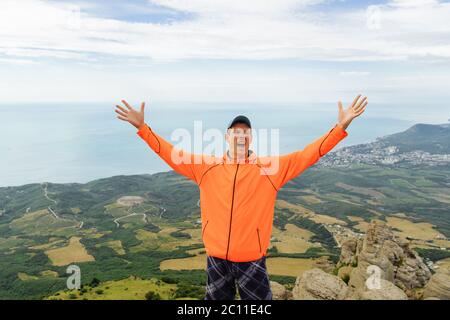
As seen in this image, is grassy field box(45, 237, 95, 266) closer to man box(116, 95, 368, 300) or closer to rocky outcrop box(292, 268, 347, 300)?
rocky outcrop box(292, 268, 347, 300)

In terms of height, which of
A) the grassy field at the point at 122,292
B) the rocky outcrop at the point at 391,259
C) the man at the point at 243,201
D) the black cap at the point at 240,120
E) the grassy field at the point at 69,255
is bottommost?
the grassy field at the point at 69,255

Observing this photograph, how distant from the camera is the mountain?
6325cm

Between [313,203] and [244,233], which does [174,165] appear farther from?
[313,203]

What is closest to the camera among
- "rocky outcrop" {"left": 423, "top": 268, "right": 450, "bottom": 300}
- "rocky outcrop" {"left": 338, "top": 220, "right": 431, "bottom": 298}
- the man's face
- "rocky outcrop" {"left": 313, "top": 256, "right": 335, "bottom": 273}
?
the man's face

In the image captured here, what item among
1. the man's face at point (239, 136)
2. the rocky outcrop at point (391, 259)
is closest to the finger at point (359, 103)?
the man's face at point (239, 136)

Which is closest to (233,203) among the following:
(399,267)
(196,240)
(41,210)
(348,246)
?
(399,267)

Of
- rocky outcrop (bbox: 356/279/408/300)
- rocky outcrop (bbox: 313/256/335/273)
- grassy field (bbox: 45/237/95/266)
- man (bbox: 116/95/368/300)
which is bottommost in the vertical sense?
grassy field (bbox: 45/237/95/266)

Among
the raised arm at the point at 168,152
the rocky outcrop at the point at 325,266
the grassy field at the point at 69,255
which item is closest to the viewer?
the raised arm at the point at 168,152

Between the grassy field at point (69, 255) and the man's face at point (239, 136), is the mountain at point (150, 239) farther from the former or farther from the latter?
the man's face at point (239, 136)

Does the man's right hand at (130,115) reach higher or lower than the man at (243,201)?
higher

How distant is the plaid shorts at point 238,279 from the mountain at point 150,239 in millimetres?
14427

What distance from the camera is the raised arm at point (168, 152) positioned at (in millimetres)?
6082

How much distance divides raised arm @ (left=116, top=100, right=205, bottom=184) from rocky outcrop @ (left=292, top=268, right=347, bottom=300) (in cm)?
1096

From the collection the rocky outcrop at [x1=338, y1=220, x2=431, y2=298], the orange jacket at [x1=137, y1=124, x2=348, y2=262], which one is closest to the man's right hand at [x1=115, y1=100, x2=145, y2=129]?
the orange jacket at [x1=137, y1=124, x2=348, y2=262]
